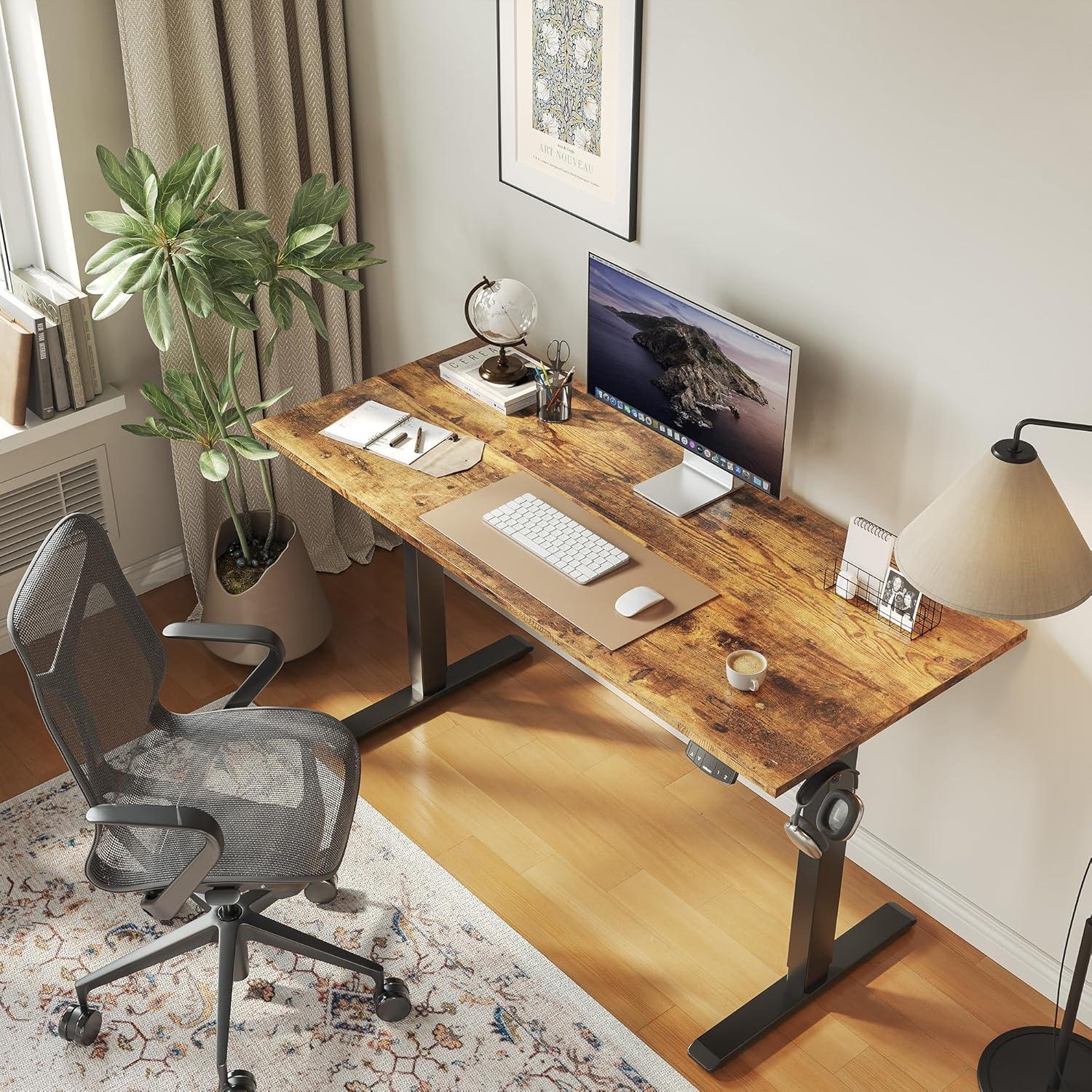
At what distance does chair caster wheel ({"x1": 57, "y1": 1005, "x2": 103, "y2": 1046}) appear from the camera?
2783mm

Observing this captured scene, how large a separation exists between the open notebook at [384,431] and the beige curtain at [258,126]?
65 centimetres

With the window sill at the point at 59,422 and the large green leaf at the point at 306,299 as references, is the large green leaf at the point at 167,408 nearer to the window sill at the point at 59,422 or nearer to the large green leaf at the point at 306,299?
the window sill at the point at 59,422

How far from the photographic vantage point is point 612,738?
358cm

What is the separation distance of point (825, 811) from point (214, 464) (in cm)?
173

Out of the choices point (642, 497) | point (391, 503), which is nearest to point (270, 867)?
point (391, 503)

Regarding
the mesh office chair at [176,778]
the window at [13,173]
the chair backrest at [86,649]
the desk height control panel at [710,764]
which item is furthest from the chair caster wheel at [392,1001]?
the window at [13,173]

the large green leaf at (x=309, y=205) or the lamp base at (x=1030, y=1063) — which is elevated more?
the large green leaf at (x=309, y=205)

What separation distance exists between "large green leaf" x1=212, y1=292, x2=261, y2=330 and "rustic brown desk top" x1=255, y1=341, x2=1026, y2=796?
0.23m

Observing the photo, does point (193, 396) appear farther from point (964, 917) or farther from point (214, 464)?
point (964, 917)

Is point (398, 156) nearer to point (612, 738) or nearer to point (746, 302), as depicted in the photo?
point (746, 302)

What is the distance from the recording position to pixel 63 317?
3553 mm

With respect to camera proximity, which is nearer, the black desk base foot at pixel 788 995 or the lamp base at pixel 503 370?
the black desk base foot at pixel 788 995

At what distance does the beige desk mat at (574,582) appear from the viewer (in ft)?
8.69

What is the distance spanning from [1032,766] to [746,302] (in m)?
1.12
